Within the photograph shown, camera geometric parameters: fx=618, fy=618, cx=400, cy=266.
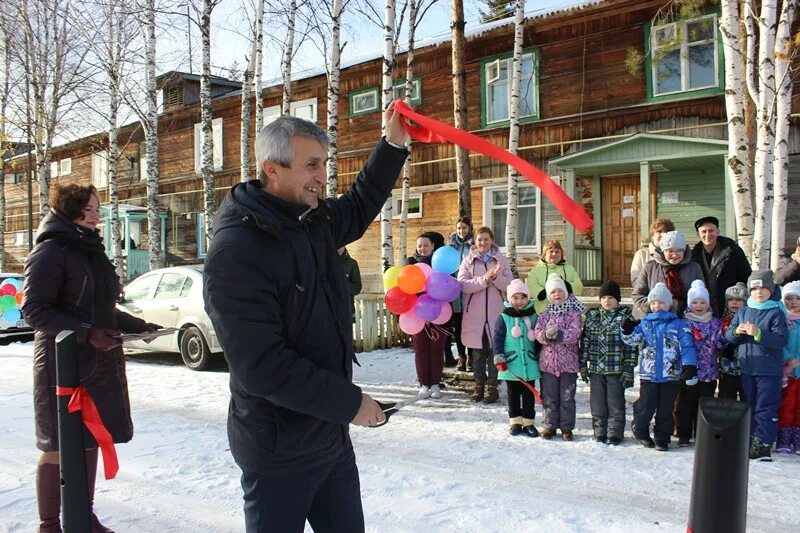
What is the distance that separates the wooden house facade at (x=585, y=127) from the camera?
1341 cm

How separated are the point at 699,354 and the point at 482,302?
232cm

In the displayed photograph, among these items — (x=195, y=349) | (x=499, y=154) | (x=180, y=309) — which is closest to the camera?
(x=499, y=154)

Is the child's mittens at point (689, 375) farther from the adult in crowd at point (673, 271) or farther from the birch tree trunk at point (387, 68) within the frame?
the birch tree trunk at point (387, 68)

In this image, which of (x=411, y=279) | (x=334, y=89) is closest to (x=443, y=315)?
(x=411, y=279)

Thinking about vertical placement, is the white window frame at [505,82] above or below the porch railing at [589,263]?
above

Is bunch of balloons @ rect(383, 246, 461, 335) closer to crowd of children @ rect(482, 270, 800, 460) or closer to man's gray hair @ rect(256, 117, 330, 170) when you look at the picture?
crowd of children @ rect(482, 270, 800, 460)

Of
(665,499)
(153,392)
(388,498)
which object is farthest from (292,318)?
(153,392)

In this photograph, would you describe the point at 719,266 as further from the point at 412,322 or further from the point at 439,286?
the point at 412,322

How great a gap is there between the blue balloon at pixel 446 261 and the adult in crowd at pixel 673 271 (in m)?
2.05

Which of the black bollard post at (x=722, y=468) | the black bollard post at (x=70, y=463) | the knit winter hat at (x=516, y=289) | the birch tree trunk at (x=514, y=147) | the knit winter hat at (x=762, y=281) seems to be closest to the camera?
the black bollard post at (x=722, y=468)

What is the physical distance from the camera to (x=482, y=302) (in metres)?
6.96

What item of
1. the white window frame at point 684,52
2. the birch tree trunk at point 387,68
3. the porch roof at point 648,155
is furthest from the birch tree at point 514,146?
the white window frame at point 684,52

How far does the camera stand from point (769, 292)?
207 inches

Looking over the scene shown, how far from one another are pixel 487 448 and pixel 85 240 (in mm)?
3596
